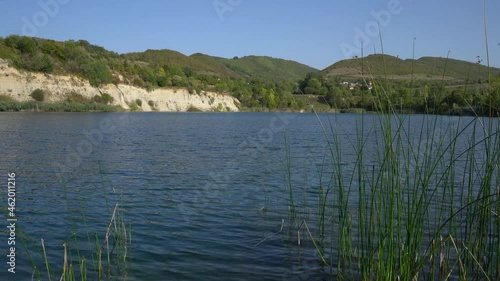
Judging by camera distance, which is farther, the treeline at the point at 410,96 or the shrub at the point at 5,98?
the shrub at the point at 5,98

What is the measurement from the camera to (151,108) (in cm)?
6875

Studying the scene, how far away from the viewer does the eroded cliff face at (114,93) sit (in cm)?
4597

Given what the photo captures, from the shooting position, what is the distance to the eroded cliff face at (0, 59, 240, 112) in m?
46.0

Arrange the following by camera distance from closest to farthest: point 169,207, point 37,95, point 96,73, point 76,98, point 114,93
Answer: point 169,207
point 37,95
point 76,98
point 96,73
point 114,93

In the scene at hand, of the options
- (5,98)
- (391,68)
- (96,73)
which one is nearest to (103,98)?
(96,73)

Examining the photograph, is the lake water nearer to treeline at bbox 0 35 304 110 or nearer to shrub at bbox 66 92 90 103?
treeline at bbox 0 35 304 110

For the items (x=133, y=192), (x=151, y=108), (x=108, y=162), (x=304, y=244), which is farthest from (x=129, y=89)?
(x=304, y=244)

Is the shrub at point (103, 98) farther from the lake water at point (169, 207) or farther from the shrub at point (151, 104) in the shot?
the lake water at point (169, 207)

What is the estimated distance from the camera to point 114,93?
59.8 meters

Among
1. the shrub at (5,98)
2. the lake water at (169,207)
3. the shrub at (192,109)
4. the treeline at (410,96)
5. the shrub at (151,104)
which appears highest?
the shrub at (5,98)

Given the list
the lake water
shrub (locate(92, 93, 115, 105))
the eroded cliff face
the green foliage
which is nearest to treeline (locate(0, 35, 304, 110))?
the green foliage

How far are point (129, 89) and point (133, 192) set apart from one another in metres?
55.6

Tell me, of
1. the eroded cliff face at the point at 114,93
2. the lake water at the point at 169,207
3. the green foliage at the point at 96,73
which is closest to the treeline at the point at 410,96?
the lake water at the point at 169,207

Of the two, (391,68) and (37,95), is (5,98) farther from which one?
(391,68)
